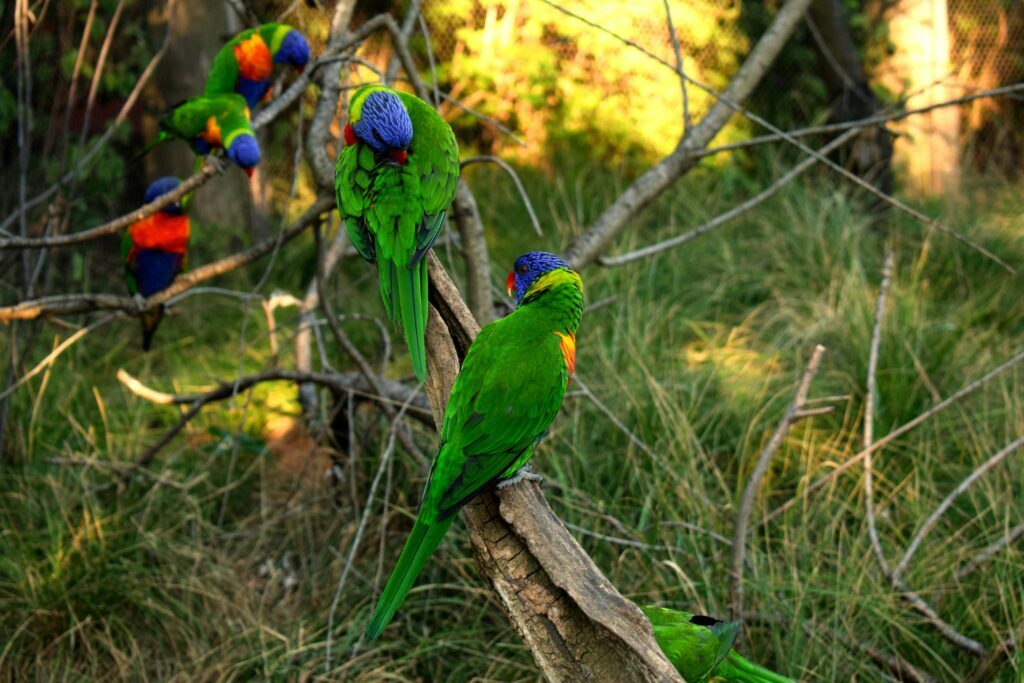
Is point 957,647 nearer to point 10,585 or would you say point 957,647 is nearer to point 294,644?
point 294,644

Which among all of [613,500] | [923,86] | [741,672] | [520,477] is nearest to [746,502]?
[741,672]

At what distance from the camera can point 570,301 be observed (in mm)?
1568

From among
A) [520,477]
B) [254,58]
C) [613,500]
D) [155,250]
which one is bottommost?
[155,250]

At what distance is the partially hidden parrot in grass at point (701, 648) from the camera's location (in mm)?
1713

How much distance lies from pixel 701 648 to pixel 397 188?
1036mm

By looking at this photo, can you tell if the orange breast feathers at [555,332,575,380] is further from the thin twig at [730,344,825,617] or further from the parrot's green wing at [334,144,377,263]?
the thin twig at [730,344,825,617]

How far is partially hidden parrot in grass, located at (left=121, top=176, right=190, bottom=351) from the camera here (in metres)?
3.73

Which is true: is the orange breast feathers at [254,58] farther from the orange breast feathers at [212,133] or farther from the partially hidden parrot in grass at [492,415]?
the partially hidden parrot in grass at [492,415]

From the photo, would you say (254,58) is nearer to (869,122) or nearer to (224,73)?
(224,73)

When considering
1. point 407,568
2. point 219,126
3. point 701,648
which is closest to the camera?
point 407,568

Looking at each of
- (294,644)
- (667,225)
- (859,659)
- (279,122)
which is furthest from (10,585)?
(279,122)

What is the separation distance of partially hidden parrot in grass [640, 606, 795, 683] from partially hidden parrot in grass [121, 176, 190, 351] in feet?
8.57

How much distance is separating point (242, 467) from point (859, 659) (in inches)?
95.8

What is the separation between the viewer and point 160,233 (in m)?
3.74
